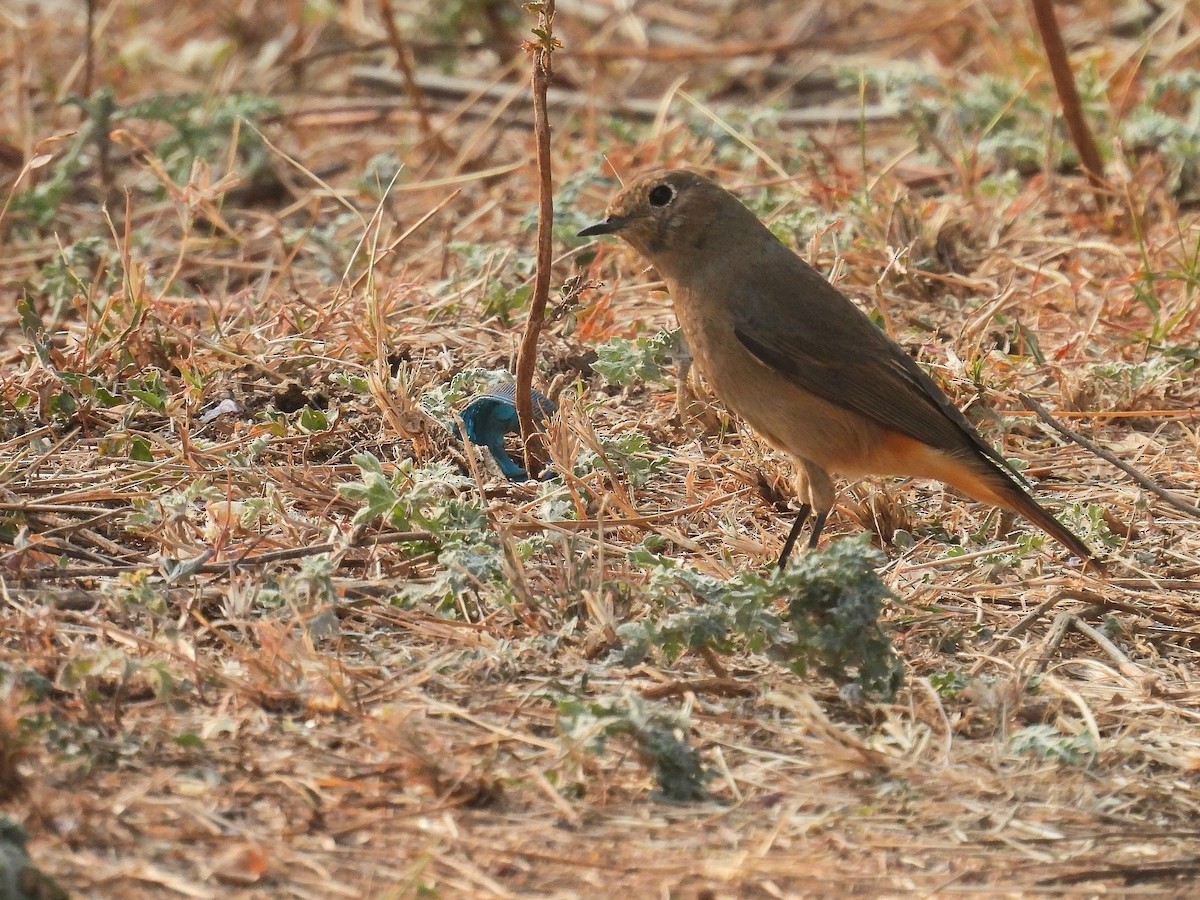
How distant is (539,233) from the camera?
4.53 m

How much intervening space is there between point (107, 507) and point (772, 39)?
20.4 ft

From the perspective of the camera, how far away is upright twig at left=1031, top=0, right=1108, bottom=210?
254 inches

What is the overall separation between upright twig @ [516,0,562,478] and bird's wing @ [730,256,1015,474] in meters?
0.65

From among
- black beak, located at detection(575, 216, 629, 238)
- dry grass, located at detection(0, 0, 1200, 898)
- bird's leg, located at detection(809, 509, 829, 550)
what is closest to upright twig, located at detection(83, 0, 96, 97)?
dry grass, located at detection(0, 0, 1200, 898)

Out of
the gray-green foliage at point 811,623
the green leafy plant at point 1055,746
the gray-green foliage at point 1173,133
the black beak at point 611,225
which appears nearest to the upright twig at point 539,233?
the black beak at point 611,225

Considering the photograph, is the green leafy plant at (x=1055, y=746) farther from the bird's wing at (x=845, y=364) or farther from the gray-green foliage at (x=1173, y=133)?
the gray-green foliage at (x=1173, y=133)

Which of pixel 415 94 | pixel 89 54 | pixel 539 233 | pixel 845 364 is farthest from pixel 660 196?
pixel 89 54

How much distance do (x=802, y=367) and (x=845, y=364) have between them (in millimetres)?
148

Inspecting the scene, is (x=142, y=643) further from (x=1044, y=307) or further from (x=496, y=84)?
(x=496, y=84)

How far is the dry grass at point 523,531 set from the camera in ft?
10.1

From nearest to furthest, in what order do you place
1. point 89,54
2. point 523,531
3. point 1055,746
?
1. point 1055,746
2. point 523,531
3. point 89,54

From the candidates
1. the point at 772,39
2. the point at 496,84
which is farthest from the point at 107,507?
the point at 772,39

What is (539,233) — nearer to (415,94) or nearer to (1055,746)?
(1055,746)

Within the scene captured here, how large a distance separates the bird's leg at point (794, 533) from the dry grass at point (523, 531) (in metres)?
0.09
